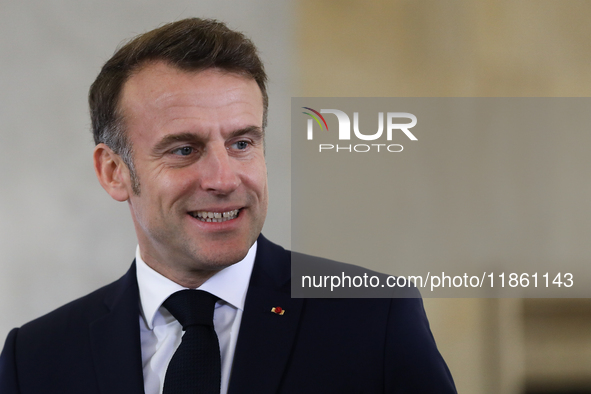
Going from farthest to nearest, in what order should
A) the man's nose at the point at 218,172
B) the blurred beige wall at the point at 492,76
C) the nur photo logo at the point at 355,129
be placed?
the blurred beige wall at the point at 492,76, the nur photo logo at the point at 355,129, the man's nose at the point at 218,172

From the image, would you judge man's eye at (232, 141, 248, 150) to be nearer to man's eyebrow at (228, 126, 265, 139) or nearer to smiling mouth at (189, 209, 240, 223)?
man's eyebrow at (228, 126, 265, 139)

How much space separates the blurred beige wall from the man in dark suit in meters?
2.23

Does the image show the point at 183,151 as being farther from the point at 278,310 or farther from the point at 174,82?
the point at 278,310

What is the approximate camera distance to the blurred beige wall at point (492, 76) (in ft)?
11.8

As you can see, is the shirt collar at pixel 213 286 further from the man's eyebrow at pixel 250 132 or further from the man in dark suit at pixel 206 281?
the man's eyebrow at pixel 250 132

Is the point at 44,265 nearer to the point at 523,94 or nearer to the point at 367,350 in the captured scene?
the point at 367,350

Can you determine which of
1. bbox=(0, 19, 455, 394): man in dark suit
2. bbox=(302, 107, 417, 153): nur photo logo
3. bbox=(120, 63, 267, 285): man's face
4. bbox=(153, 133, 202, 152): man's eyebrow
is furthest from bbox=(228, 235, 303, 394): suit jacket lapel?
bbox=(302, 107, 417, 153): nur photo logo

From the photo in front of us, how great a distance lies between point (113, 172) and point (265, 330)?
23.8 inches

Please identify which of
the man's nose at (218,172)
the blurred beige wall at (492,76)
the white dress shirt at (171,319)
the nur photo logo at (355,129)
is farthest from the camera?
the blurred beige wall at (492,76)

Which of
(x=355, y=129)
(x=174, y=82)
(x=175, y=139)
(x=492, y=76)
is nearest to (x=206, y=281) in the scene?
(x=175, y=139)

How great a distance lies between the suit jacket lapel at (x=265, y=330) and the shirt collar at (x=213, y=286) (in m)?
0.03

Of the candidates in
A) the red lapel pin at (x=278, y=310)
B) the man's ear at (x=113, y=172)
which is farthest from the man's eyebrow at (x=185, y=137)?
the red lapel pin at (x=278, y=310)

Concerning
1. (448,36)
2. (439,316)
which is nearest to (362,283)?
(439,316)

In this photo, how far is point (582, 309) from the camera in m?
3.60
